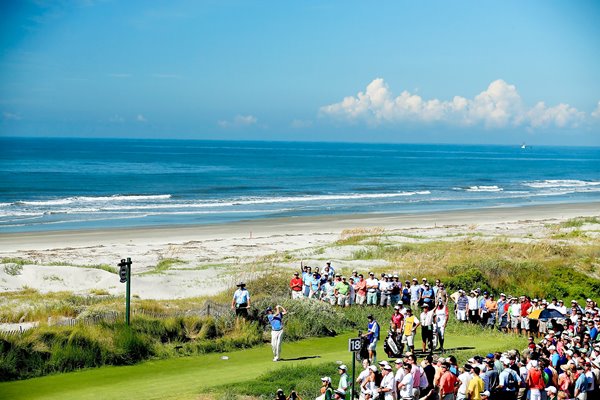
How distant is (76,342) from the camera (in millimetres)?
18500

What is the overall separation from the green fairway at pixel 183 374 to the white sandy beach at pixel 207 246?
344 inches

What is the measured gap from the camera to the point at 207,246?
4369cm

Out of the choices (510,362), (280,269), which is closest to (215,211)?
(280,269)

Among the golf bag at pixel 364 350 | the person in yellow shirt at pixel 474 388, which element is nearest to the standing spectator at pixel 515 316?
the golf bag at pixel 364 350

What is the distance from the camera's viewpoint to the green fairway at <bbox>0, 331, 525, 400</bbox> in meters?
16.2

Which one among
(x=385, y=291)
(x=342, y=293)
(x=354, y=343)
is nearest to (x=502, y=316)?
(x=385, y=291)

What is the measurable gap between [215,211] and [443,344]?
47091 mm

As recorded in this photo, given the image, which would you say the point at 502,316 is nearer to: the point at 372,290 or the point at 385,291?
the point at 385,291

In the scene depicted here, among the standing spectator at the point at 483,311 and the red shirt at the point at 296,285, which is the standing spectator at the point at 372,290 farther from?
the standing spectator at the point at 483,311

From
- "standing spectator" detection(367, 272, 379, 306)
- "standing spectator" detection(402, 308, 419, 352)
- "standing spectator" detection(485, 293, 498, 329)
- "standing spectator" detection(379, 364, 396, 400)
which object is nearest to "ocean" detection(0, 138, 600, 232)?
"standing spectator" detection(367, 272, 379, 306)

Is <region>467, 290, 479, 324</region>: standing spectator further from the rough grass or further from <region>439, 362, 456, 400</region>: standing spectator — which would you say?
the rough grass

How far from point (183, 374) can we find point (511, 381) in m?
7.77

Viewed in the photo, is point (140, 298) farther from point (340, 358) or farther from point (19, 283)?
point (340, 358)

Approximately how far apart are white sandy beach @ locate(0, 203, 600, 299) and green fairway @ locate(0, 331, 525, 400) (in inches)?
344
